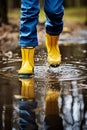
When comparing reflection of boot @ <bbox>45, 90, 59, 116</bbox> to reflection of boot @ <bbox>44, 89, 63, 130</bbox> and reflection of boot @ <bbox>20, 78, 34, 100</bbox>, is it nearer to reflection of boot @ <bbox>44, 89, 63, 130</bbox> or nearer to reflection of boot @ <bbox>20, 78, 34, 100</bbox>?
reflection of boot @ <bbox>44, 89, 63, 130</bbox>

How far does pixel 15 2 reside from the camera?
23.7 meters

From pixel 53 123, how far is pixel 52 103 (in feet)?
2.14

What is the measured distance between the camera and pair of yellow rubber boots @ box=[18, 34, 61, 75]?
597cm

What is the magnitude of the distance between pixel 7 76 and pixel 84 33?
21.3 feet

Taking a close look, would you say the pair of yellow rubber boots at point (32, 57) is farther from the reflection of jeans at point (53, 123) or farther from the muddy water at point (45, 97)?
the reflection of jeans at point (53, 123)

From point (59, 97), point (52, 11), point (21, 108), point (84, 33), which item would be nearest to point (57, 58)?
point (52, 11)

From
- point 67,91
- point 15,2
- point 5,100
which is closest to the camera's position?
point 5,100

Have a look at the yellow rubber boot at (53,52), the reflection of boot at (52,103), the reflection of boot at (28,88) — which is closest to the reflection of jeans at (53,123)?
the reflection of boot at (52,103)

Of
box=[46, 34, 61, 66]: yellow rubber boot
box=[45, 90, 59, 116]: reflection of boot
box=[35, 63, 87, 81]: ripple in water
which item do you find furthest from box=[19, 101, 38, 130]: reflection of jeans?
box=[46, 34, 61, 66]: yellow rubber boot

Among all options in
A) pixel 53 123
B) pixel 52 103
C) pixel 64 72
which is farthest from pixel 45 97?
pixel 64 72

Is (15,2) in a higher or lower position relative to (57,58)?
lower

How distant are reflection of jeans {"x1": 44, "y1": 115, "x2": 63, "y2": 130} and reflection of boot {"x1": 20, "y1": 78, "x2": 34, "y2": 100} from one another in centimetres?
71

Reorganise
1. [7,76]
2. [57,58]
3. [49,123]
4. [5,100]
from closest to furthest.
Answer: [49,123] < [5,100] < [7,76] < [57,58]

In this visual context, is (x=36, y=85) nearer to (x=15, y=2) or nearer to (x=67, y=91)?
(x=67, y=91)
